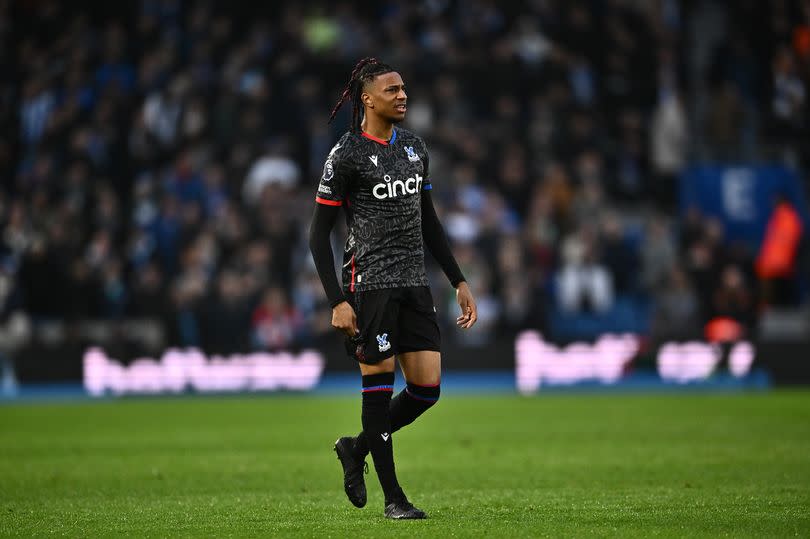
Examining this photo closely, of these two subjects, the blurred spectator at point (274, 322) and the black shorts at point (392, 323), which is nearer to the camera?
the black shorts at point (392, 323)

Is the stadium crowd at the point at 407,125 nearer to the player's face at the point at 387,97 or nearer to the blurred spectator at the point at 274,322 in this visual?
the blurred spectator at the point at 274,322

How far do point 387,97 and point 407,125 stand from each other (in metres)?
15.8

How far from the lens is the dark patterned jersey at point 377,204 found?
7.67 meters

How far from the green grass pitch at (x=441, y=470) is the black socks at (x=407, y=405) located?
42cm

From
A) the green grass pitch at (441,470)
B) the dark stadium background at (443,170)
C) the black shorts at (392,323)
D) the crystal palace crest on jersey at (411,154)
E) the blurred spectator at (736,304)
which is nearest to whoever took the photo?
the green grass pitch at (441,470)

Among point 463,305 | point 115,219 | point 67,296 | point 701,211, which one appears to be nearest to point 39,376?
point 67,296

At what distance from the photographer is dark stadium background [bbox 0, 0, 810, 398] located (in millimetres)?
21328

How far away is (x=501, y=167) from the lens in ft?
74.6

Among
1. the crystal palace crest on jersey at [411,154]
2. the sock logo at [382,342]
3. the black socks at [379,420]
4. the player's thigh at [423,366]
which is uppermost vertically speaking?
the crystal palace crest on jersey at [411,154]

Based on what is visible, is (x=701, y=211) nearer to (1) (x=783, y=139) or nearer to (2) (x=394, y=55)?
(1) (x=783, y=139)

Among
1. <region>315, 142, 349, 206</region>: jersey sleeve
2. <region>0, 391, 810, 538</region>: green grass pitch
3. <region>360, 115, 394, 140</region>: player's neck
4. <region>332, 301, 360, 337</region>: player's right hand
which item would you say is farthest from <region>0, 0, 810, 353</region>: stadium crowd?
<region>332, 301, 360, 337</region>: player's right hand

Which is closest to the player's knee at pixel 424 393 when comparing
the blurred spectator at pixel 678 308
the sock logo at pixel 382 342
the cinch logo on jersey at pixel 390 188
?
the sock logo at pixel 382 342

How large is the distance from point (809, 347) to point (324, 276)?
14394 mm

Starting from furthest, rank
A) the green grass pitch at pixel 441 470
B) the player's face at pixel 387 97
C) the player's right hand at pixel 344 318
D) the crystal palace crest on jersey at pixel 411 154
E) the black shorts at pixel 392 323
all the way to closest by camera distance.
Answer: the crystal palace crest on jersey at pixel 411 154, the player's face at pixel 387 97, the black shorts at pixel 392 323, the player's right hand at pixel 344 318, the green grass pitch at pixel 441 470
